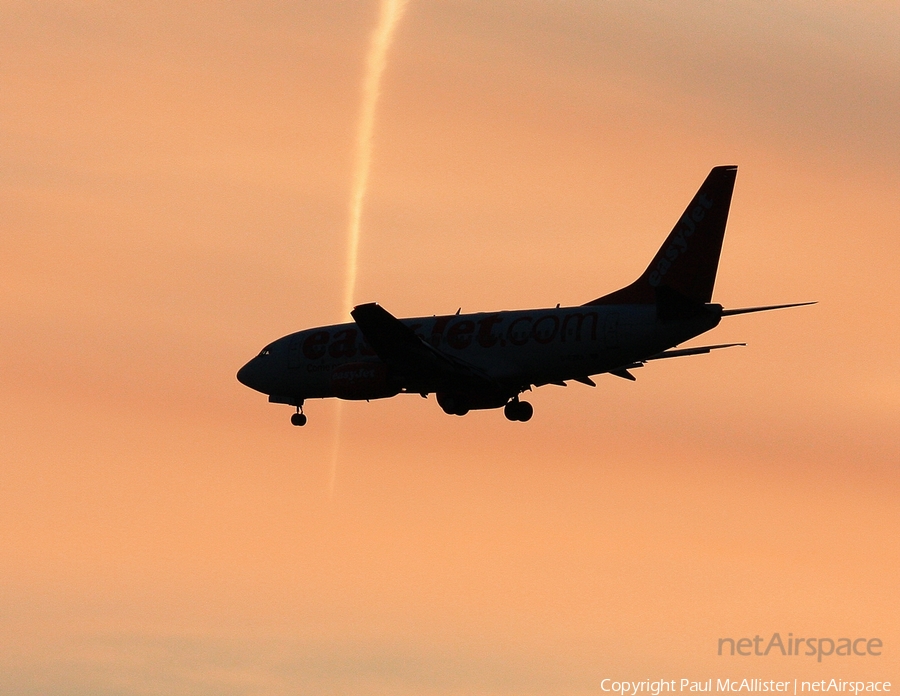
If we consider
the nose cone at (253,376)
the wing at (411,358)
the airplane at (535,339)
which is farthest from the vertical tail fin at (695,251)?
the nose cone at (253,376)

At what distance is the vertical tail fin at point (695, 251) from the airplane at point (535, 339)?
1.6 inches

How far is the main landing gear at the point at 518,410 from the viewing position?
74312 millimetres

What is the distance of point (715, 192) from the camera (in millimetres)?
67875

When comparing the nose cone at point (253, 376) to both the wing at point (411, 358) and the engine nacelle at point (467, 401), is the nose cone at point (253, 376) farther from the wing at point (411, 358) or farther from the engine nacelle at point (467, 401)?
the engine nacelle at point (467, 401)

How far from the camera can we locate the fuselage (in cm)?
6731

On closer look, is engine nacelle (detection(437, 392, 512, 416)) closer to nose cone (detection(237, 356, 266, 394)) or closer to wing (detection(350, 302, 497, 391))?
wing (detection(350, 302, 497, 391))

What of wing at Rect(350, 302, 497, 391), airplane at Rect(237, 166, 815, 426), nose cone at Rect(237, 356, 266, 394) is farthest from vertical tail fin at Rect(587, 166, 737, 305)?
nose cone at Rect(237, 356, 266, 394)

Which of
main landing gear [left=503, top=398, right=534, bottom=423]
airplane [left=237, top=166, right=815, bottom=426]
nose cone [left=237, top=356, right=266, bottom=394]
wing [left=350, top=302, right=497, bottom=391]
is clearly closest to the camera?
airplane [left=237, top=166, right=815, bottom=426]

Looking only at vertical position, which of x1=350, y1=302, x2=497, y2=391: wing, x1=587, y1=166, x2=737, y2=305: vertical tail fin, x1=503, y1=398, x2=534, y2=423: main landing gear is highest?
x1=587, y1=166, x2=737, y2=305: vertical tail fin

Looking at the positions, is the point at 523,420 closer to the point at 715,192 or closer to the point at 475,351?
the point at 475,351

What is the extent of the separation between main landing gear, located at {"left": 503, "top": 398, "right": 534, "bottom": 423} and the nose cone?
41.4 feet

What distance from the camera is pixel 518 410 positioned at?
7431 centimetres

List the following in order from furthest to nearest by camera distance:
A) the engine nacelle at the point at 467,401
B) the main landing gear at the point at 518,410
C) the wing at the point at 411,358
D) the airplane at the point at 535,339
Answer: the main landing gear at the point at 518,410, the engine nacelle at the point at 467,401, the wing at the point at 411,358, the airplane at the point at 535,339

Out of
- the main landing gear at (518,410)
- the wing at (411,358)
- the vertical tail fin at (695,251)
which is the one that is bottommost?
the main landing gear at (518,410)
